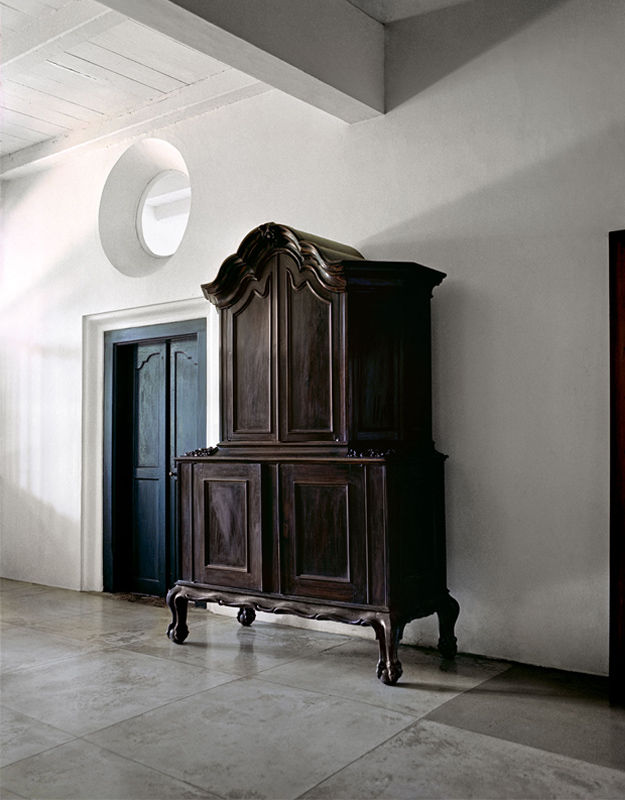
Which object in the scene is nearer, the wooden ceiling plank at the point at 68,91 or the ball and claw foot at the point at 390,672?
the ball and claw foot at the point at 390,672

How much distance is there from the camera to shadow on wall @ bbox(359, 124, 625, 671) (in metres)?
4.00

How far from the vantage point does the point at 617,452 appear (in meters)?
3.84

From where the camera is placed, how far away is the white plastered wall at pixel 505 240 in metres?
4.02

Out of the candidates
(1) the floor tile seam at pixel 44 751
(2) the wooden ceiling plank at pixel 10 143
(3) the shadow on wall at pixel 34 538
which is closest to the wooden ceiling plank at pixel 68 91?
(2) the wooden ceiling plank at pixel 10 143

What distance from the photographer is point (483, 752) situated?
301 centimetres

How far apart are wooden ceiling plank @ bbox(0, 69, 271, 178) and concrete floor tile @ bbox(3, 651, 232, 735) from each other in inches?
146

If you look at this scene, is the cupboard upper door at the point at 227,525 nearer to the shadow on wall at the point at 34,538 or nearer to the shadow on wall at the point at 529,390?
the shadow on wall at the point at 529,390

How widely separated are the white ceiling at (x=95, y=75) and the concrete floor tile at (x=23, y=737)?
3387 millimetres

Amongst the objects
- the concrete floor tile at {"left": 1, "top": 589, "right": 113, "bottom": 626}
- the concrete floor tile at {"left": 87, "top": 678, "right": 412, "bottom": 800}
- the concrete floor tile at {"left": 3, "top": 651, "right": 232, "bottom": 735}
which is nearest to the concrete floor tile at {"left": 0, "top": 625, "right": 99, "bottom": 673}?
the concrete floor tile at {"left": 3, "top": 651, "right": 232, "bottom": 735}

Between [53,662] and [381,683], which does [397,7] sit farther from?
[53,662]

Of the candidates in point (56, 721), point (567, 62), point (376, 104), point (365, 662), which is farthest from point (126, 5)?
point (365, 662)

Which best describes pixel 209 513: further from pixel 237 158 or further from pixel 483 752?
pixel 237 158

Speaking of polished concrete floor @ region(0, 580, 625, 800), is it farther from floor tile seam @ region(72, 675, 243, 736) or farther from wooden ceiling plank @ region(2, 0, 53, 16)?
wooden ceiling plank @ region(2, 0, 53, 16)

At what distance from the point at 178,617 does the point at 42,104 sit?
3.91 meters
